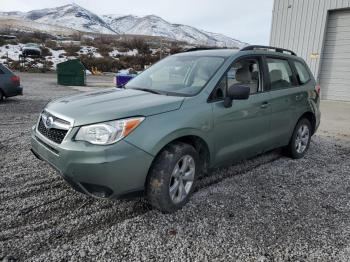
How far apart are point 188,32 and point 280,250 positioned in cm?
18403

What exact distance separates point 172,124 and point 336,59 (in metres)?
11.7

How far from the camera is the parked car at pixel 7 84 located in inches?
406

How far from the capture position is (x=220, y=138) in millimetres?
3729

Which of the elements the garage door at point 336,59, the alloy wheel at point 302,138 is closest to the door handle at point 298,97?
the alloy wheel at point 302,138

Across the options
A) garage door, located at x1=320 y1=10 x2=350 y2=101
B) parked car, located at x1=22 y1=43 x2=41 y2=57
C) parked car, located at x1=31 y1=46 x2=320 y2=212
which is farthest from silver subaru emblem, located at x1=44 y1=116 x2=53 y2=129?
parked car, located at x1=22 y1=43 x2=41 y2=57

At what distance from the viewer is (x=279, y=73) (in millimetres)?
4852

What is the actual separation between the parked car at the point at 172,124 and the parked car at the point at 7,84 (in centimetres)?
761

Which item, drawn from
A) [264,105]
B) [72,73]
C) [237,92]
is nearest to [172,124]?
[237,92]

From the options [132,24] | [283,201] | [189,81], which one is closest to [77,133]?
[189,81]

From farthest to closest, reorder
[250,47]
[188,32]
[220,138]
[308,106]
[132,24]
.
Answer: [132,24] < [188,32] < [308,106] < [250,47] < [220,138]

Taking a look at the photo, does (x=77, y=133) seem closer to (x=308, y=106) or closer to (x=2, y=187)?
(x=2, y=187)

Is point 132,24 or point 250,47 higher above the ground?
point 132,24

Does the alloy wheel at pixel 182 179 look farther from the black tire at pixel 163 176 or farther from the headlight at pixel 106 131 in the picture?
the headlight at pixel 106 131

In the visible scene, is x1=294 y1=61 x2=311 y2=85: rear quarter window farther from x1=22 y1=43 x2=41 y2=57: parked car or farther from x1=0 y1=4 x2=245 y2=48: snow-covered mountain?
x1=0 y1=4 x2=245 y2=48: snow-covered mountain
